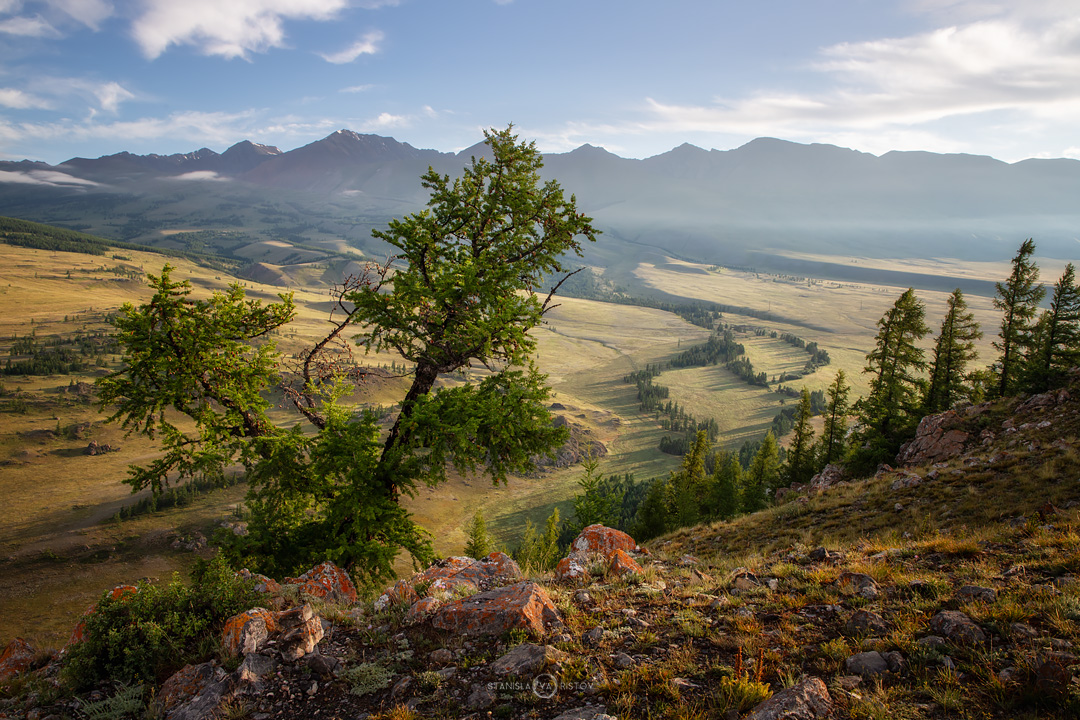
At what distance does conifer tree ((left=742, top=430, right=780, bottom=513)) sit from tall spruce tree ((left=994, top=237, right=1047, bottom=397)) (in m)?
19.3

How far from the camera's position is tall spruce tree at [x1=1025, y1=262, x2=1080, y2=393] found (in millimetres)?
30156

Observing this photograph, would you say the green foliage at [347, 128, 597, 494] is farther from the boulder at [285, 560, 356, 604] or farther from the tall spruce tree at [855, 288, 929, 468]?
the tall spruce tree at [855, 288, 929, 468]

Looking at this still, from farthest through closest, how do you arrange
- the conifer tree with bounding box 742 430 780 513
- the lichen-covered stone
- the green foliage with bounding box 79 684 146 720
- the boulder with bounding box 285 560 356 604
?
the conifer tree with bounding box 742 430 780 513 → the lichen-covered stone → the boulder with bounding box 285 560 356 604 → the green foliage with bounding box 79 684 146 720

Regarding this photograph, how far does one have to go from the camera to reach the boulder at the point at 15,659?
30.0 feet

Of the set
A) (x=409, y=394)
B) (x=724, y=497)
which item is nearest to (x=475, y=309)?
(x=409, y=394)

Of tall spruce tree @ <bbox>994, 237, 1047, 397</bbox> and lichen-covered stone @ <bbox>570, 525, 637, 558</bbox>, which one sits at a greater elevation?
tall spruce tree @ <bbox>994, 237, 1047, 397</bbox>

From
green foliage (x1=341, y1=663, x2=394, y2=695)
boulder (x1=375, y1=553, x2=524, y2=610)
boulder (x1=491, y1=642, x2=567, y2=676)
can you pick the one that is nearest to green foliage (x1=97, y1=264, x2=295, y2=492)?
boulder (x1=375, y1=553, x2=524, y2=610)

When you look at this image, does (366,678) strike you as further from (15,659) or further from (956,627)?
(956,627)

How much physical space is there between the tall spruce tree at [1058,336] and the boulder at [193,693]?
41.4 metres

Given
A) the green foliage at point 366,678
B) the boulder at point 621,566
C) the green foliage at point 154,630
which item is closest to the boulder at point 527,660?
the green foliage at point 366,678

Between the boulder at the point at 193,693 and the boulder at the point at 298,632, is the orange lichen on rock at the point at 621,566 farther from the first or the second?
the boulder at the point at 193,693

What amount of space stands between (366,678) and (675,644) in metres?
4.96

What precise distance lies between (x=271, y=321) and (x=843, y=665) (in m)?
17.0

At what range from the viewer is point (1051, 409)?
25.4 metres
